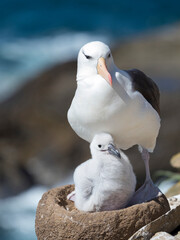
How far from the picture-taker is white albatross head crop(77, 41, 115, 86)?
3.49 meters

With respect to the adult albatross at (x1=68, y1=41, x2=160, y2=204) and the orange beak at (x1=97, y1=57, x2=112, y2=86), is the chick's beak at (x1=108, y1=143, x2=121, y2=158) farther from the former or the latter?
the orange beak at (x1=97, y1=57, x2=112, y2=86)

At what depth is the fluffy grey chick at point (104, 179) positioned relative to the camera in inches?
143

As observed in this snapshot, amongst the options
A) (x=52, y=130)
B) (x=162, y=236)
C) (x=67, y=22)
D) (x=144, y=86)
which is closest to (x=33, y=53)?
(x=67, y=22)

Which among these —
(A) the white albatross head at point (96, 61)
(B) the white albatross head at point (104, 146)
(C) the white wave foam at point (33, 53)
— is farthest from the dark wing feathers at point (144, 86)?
(C) the white wave foam at point (33, 53)

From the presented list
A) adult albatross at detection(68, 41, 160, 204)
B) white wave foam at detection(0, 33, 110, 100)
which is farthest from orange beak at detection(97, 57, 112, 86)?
white wave foam at detection(0, 33, 110, 100)

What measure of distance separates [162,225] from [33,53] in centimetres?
1527

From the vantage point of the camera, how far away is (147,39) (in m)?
13.0

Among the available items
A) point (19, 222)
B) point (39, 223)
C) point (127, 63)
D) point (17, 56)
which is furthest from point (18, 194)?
point (17, 56)

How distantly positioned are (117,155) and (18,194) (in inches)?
206

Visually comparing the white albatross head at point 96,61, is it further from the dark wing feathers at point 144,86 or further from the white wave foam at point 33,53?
the white wave foam at point 33,53

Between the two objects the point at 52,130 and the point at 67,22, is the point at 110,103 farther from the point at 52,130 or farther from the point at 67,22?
the point at 67,22

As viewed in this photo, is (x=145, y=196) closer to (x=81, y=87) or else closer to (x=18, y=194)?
(x=81, y=87)

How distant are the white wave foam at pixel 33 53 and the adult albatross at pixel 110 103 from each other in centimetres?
1155

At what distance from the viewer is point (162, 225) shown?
380 cm
